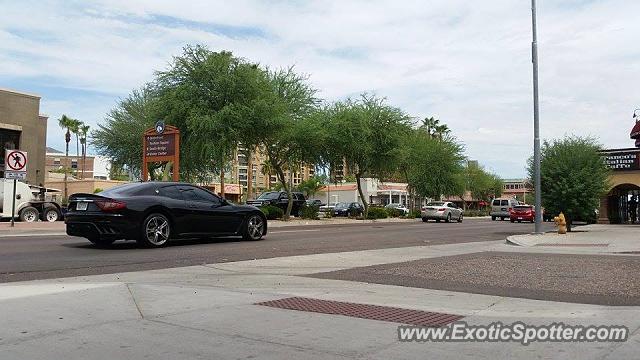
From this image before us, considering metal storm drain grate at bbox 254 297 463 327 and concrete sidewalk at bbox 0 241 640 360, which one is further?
metal storm drain grate at bbox 254 297 463 327

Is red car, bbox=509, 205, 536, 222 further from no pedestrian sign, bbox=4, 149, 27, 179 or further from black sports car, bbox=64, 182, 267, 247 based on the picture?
no pedestrian sign, bbox=4, 149, 27, 179

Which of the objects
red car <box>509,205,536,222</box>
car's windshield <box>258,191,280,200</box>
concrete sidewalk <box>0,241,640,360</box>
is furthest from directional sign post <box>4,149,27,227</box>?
red car <box>509,205,536,222</box>

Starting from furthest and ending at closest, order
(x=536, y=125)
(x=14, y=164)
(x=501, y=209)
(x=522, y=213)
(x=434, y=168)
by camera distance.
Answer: (x=434, y=168), (x=501, y=209), (x=522, y=213), (x=536, y=125), (x=14, y=164)

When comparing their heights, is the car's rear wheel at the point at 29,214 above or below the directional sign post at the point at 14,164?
below

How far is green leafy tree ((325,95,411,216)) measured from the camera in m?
37.3

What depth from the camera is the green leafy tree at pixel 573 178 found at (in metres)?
25.8

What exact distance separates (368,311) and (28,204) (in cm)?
2395

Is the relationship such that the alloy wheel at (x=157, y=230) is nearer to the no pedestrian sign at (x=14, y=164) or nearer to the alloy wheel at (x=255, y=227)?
the alloy wheel at (x=255, y=227)

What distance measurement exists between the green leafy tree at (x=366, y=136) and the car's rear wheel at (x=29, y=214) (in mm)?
16541

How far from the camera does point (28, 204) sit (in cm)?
2686

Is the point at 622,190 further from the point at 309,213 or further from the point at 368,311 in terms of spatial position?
the point at 368,311

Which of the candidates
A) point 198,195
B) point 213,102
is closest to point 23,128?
point 213,102

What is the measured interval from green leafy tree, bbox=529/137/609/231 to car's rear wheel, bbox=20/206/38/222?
73.3ft

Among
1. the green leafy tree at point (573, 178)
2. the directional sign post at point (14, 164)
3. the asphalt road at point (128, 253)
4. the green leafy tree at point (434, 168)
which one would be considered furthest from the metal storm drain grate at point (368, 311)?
the green leafy tree at point (434, 168)
